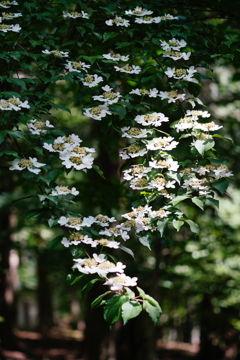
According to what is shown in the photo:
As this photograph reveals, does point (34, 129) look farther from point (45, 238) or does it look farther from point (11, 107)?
point (45, 238)

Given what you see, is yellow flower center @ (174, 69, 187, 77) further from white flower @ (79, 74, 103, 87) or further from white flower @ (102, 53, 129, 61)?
white flower @ (79, 74, 103, 87)

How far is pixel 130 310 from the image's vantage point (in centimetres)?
153

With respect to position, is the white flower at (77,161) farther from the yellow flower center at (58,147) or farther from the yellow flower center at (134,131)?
the yellow flower center at (134,131)

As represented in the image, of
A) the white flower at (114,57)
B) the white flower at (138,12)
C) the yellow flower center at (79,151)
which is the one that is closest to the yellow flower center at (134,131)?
the yellow flower center at (79,151)

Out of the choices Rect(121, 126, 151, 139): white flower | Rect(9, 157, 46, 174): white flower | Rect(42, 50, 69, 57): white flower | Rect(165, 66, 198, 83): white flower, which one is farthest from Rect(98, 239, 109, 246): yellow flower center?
Rect(42, 50, 69, 57): white flower

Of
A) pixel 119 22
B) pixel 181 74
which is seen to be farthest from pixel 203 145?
pixel 119 22

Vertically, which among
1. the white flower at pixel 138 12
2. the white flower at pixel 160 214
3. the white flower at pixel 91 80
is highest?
the white flower at pixel 138 12

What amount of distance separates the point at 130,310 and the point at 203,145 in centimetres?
85

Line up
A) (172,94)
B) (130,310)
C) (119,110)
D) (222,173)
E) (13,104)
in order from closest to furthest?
(130,310)
(222,173)
(13,104)
(119,110)
(172,94)

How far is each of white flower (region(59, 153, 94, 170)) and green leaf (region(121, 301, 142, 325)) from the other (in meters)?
0.69

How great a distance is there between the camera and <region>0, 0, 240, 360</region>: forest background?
2.58m

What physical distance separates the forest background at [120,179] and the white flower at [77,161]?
0.27 meters

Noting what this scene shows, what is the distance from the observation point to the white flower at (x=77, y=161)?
1973 millimetres

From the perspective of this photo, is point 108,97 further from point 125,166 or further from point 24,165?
point 24,165
